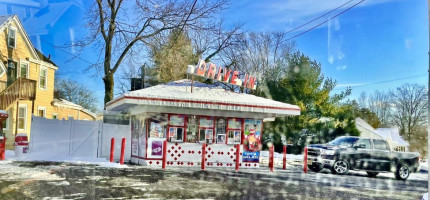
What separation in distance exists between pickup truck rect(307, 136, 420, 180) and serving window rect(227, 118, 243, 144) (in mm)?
2059

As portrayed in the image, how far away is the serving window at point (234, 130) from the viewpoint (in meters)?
5.91

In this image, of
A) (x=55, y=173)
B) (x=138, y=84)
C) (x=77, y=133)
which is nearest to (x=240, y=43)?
(x=138, y=84)

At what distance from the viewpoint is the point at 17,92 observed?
2.21m

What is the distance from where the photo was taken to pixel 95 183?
133 inches

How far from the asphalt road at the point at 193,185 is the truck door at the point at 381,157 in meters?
0.11

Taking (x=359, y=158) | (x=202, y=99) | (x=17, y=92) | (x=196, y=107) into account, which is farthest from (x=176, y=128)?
(x=17, y=92)

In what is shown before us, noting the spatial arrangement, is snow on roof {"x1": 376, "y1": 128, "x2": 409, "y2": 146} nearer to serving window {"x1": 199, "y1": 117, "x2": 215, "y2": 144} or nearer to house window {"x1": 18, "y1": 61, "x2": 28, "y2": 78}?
house window {"x1": 18, "y1": 61, "x2": 28, "y2": 78}

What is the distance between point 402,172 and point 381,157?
0.25m

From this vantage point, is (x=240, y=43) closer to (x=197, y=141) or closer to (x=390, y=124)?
(x=390, y=124)

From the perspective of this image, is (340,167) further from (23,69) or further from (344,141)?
(23,69)

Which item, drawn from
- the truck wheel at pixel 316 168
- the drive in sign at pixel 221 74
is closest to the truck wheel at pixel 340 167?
the truck wheel at pixel 316 168

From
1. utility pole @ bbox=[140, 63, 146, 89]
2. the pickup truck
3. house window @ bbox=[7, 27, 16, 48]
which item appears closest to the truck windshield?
the pickup truck

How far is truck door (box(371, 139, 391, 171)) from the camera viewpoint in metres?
3.35

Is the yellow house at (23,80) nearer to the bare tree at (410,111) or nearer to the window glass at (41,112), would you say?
the window glass at (41,112)
